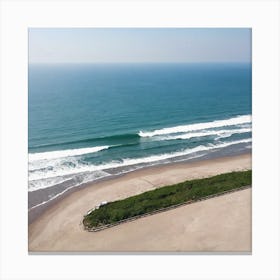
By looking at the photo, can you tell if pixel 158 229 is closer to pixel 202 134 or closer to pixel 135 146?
pixel 135 146

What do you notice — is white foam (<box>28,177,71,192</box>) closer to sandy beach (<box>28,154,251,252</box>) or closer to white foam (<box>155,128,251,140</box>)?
sandy beach (<box>28,154,251,252</box>)

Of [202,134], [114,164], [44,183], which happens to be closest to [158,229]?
[114,164]

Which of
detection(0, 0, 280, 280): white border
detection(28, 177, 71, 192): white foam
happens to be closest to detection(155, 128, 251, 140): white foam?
detection(0, 0, 280, 280): white border

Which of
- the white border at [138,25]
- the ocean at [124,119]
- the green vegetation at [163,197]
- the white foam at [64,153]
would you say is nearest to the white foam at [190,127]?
the ocean at [124,119]

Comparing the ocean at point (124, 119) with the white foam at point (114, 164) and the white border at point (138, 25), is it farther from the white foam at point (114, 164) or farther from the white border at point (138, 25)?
the white border at point (138, 25)
